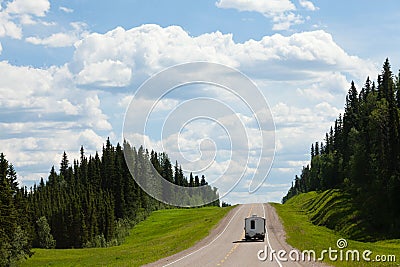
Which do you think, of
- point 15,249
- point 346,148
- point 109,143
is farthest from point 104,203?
point 346,148

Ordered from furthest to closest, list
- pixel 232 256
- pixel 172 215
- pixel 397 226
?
pixel 172 215 → pixel 397 226 → pixel 232 256

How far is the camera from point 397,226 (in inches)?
2827

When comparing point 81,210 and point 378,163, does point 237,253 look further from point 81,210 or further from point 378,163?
point 81,210

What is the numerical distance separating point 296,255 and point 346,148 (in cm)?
9521

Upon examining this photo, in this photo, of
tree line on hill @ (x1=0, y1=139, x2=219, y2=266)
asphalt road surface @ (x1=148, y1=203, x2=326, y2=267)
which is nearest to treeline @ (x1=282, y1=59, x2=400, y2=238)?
asphalt road surface @ (x1=148, y1=203, x2=326, y2=267)

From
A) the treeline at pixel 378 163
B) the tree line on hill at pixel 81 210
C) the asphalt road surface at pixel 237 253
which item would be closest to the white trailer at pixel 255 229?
the asphalt road surface at pixel 237 253

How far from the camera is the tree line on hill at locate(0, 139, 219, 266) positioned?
90.8 m

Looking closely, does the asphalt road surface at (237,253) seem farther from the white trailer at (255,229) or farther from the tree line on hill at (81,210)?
the tree line on hill at (81,210)

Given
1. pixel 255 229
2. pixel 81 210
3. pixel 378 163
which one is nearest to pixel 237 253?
pixel 255 229

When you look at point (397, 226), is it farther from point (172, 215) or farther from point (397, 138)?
point (172, 215)

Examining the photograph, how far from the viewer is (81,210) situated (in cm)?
11638

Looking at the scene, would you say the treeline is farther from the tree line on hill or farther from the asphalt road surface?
the tree line on hill

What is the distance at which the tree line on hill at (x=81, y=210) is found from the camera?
9081cm

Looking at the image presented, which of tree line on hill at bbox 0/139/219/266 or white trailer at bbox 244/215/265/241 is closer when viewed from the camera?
white trailer at bbox 244/215/265/241
